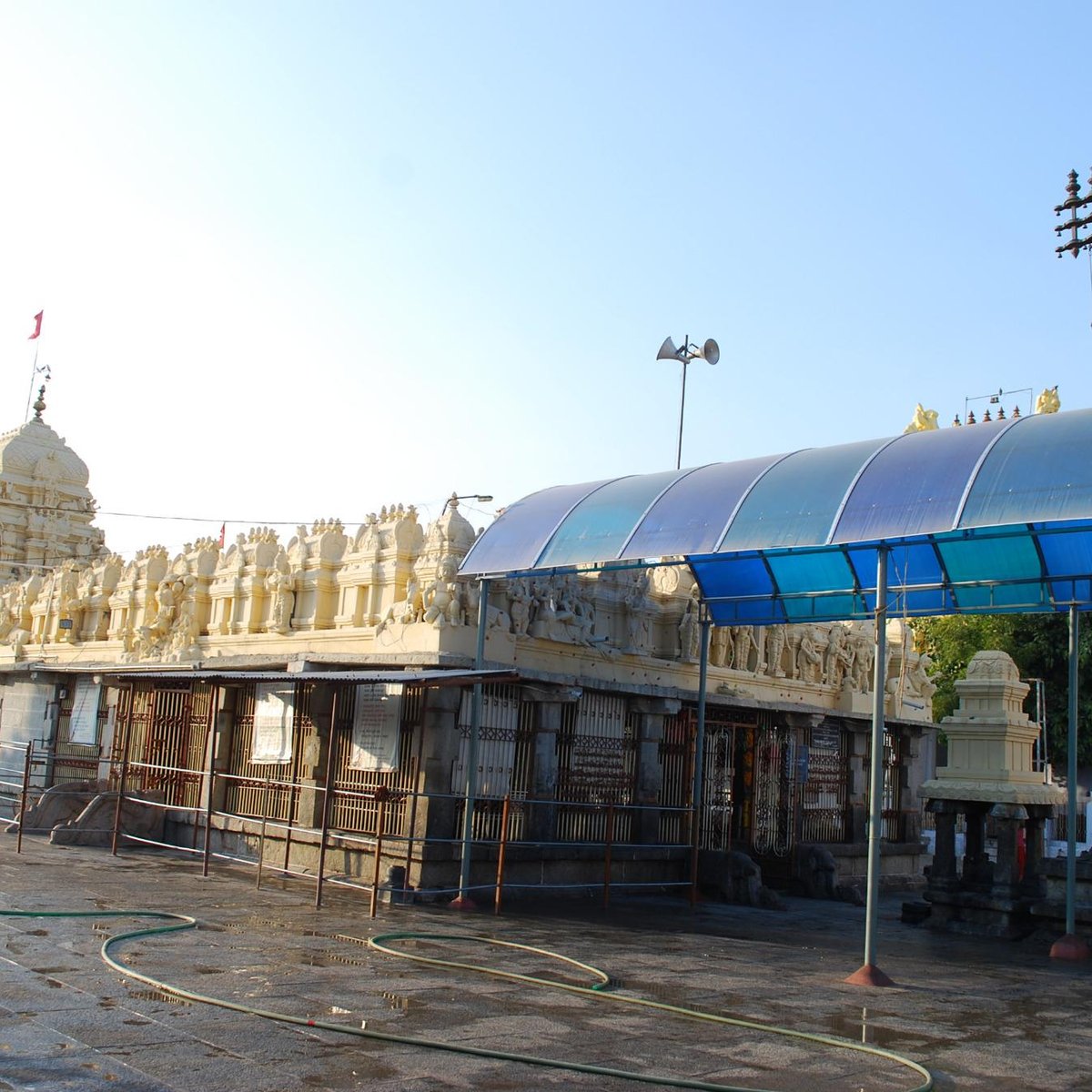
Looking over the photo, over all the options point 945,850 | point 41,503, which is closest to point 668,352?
point 945,850

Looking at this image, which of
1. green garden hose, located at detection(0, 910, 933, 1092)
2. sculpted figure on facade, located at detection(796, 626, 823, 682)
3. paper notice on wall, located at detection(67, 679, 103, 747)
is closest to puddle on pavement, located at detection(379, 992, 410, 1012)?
green garden hose, located at detection(0, 910, 933, 1092)

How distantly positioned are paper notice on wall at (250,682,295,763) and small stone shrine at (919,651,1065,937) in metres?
8.09

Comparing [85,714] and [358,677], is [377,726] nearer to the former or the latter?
[358,677]

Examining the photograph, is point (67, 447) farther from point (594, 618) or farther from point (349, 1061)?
point (349, 1061)

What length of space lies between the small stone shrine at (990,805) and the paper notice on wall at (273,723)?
319 inches

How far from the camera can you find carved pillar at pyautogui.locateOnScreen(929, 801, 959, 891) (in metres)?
15.0

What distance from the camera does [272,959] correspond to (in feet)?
30.6

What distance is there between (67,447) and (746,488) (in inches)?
1263

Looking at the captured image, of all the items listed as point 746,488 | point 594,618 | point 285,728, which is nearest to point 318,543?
point 285,728

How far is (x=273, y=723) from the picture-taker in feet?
52.3

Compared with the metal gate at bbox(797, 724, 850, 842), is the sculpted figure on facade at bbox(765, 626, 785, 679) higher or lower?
higher

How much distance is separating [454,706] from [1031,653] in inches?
906

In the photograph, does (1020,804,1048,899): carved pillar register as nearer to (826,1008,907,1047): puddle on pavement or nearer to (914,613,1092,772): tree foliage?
(826,1008,907,1047): puddle on pavement

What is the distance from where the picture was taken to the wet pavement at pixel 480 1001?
6.43 meters
